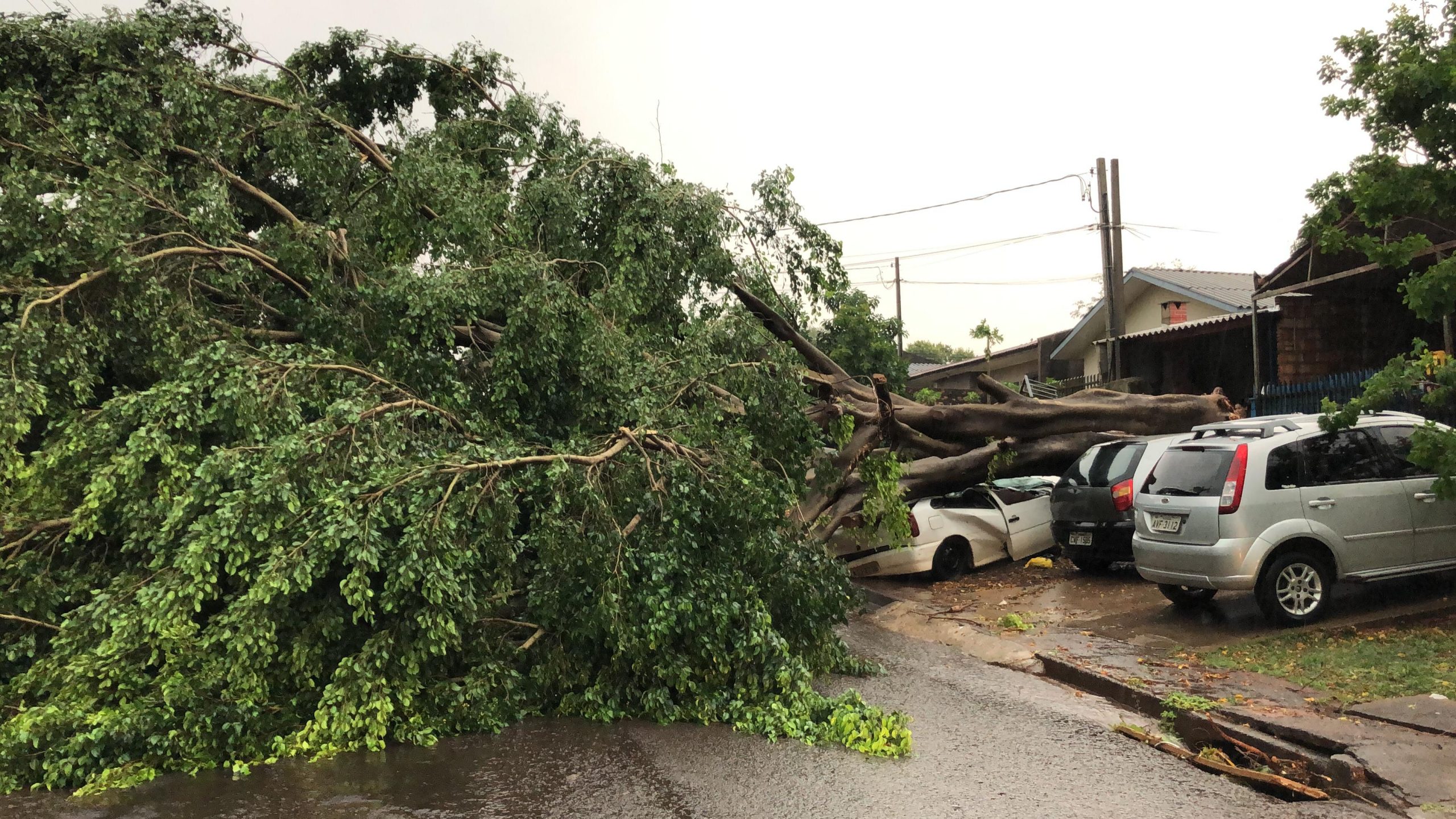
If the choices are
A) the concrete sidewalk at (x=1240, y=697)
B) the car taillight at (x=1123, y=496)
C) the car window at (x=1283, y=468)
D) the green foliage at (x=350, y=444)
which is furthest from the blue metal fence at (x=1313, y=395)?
the green foliage at (x=350, y=444)

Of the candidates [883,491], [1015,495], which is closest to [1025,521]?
[1015,495]

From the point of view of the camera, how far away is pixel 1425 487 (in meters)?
8.73

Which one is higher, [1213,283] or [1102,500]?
[1213,283]

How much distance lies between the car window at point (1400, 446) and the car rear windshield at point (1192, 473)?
157cm

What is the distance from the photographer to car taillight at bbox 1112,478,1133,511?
1133 centimetres

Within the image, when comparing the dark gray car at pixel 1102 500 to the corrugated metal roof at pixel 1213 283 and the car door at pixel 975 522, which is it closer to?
the car door at pixel 975 522

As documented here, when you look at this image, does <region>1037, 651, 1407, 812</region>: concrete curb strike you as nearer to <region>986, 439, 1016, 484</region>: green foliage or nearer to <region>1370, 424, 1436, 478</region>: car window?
<region>1370, 424, 1436, 478</region>: car window

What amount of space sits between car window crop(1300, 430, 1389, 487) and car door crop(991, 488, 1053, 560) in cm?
449

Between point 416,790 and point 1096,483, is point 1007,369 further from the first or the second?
point 416,790

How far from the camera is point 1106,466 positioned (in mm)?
11961

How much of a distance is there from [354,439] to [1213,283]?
970 inches

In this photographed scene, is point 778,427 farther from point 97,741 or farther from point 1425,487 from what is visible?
point 1425,487

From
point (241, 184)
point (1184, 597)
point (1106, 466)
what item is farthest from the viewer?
point (1106, 466)

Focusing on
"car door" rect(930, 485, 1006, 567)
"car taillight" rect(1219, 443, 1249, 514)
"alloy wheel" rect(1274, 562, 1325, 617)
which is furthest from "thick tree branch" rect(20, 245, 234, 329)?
"alloy wheel" rect(1274, 562, 1325, 617)
